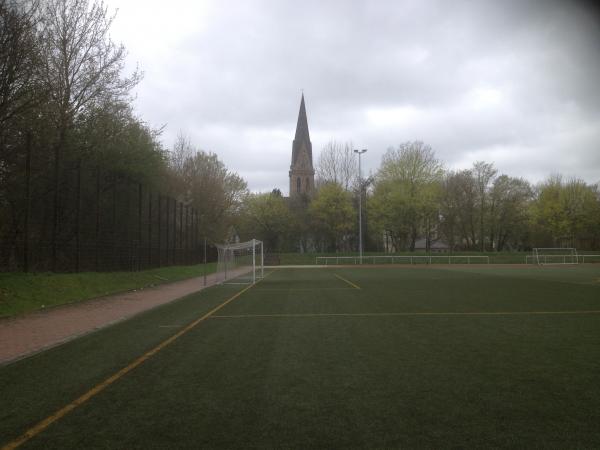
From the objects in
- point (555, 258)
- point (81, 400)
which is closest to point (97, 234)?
point (81, 400)

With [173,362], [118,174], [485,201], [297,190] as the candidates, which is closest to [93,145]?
[118,174]

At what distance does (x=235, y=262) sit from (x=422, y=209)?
31.7 metres

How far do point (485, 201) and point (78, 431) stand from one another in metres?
70.5

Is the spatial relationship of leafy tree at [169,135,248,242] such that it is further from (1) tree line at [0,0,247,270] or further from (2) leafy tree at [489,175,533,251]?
(2) leafy tree at [489,175,533,251]

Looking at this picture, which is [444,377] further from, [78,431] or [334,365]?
[78,431]

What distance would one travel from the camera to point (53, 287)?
15312 millimetres

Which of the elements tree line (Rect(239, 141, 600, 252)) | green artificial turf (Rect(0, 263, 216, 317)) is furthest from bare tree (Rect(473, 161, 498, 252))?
green artificial turf (Rect(0, 263, 216, 317))

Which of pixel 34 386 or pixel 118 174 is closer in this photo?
pixel 34 386

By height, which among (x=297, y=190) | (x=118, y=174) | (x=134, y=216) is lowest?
(x=134, y=216)

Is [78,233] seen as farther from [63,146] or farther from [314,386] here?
[314,386]

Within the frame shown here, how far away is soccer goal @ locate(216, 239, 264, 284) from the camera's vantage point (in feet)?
90.2

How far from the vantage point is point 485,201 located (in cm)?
6850

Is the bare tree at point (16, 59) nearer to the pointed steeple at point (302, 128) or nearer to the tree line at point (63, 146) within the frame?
the tree line at point (63, 146)

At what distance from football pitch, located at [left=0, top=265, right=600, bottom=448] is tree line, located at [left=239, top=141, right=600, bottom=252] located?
50995mm
